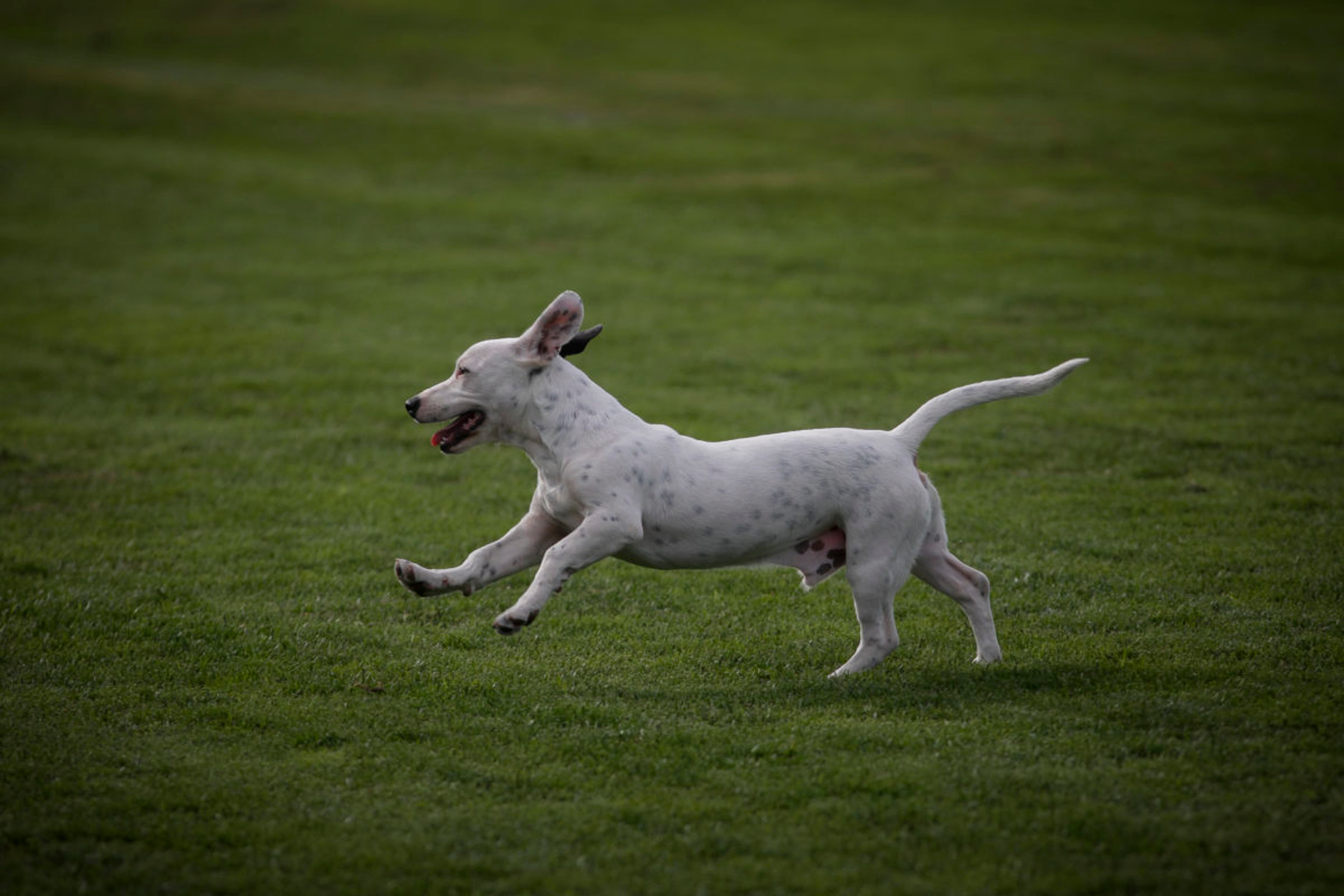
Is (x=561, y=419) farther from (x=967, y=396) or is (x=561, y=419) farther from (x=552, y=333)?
(x=967, y=396)

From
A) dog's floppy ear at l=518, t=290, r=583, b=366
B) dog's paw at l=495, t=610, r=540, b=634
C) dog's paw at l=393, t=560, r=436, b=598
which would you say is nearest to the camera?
dog's paw at l=495, t=610, r=540, b=634

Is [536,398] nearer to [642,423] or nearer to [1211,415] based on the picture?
[642,423]

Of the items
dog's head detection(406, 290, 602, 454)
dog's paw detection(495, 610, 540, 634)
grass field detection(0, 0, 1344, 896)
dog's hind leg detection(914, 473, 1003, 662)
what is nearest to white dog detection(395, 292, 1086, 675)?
dog's head detection(406, 290, 602, 454)

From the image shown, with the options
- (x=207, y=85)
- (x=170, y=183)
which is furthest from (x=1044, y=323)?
(x=207, y=85)

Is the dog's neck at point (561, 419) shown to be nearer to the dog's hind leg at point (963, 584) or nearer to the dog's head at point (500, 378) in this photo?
the dog's head at point (500, 378)

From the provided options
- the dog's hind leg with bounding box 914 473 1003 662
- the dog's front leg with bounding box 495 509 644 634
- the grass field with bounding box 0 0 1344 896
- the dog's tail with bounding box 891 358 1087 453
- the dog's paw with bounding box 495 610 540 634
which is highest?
the dog's tail with bounding box 891 358 1087 453

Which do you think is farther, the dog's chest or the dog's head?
the dog's head

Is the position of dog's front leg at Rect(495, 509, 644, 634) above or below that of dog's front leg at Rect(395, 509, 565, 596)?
above

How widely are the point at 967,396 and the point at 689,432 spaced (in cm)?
608

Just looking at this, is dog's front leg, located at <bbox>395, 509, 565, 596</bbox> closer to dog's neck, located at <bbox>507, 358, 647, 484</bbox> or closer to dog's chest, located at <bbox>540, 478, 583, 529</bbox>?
dog's chest, located at <bbox>540, 478, 583, 529</bbox>

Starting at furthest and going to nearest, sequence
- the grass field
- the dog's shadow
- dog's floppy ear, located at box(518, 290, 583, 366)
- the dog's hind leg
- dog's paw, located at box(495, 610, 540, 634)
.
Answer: the dog's hind leg
dog's floppy ear, located at box(518, 290, 583, 366)
the dog's shadow
dog's paw, located at box(495, 610, 540, 634)
the grass field

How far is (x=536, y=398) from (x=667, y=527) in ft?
3.24

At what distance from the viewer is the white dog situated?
23.1ft

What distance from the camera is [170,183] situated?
26.7 meters
